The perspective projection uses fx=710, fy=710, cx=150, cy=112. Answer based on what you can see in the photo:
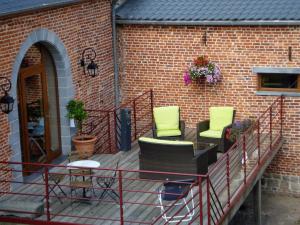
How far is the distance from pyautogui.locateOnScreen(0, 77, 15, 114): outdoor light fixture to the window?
5921 millimetres

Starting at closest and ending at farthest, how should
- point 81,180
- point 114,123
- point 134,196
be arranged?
point 134,196 < point 81,180 < point 114,123

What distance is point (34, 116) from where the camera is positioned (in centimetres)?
1408

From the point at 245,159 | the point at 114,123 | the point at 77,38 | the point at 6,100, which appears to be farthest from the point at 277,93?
the point at 6,100

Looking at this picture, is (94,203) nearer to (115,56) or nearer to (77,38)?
(77,38)

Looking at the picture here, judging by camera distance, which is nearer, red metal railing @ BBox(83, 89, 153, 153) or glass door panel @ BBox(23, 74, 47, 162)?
glass door panel @ BBox(23, 74, 47, 162)

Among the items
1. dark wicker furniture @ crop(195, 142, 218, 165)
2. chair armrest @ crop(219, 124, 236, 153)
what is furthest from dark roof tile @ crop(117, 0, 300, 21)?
dark wicker furniture @ crop(195, 142, 218, 165)

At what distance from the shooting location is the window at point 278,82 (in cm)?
1551

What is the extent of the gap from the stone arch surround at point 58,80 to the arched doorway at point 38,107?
0.34 feet

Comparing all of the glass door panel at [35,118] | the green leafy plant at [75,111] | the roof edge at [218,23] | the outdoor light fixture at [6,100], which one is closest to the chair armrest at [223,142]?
the roof edge at [218,23]

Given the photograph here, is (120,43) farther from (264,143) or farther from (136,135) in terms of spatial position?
(264,143)

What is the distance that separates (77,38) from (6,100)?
3.27 m

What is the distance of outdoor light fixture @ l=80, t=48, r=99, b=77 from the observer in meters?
15.4

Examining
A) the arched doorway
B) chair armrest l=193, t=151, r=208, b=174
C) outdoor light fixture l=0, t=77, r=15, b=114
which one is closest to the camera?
outdoor light fixture l=0, t=77, r=15, b=114

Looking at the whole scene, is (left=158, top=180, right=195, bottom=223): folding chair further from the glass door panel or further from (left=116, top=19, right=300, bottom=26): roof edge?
(left=116, top=19, right=300, bottom=26): roof edge
